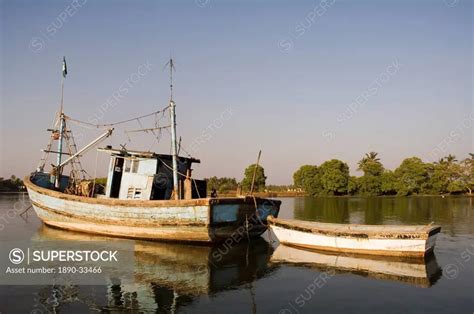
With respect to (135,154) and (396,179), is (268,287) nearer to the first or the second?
(135,154)

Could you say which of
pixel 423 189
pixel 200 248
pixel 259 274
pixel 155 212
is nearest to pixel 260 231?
pixel 200 248

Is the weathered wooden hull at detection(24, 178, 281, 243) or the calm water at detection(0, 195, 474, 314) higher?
the weathered wooden hull at detection(24, 178, 281, 243)

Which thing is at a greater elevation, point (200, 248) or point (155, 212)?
point (155, 212)

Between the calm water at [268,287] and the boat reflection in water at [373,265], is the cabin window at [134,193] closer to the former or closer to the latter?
the calm water at [268,287]

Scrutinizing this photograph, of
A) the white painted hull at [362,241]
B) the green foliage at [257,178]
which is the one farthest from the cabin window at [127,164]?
the green foliage at [257,178]

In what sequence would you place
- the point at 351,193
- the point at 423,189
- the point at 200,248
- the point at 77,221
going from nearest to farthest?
the point at 200,248 < the point at 77,221 < the point at 423,189 < the point at 351,193

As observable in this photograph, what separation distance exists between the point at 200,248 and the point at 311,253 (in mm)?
5260

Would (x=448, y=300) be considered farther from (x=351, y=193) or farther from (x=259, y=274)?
(x=351, y=193)

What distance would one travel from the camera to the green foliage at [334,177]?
8406cm

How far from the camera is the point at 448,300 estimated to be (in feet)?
37.6

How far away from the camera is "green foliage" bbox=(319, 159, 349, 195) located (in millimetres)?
84062

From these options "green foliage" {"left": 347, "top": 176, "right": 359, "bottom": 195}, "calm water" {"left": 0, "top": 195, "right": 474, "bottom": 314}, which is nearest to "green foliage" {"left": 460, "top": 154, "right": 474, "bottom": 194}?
"green foliage" {"left": 347, "top": 176, "right": 359, "bottom": 195}

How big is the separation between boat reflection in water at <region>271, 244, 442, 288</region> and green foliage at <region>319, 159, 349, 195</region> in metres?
67.8

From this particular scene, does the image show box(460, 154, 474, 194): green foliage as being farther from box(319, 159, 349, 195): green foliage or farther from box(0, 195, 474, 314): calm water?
box(0, 195, 474, 314): calm water
